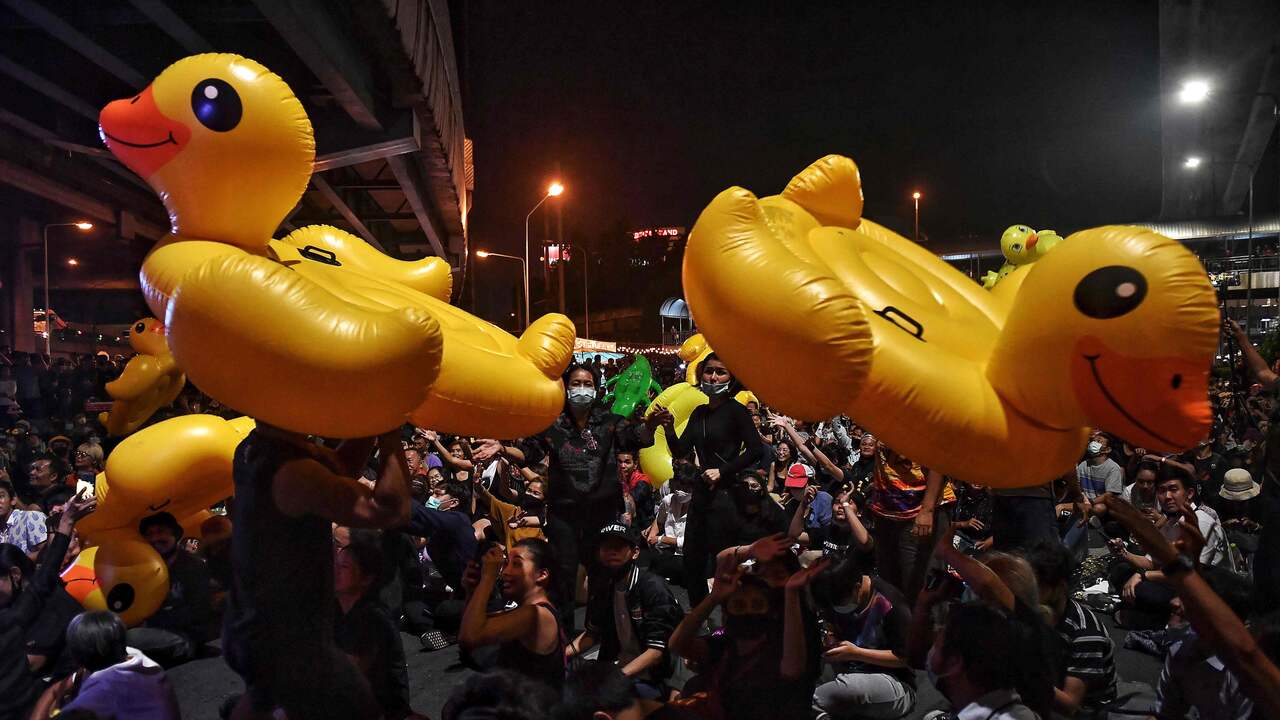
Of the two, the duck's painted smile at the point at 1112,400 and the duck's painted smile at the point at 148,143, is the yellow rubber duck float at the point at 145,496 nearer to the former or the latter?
the duck's painted smile at the point at 148,143

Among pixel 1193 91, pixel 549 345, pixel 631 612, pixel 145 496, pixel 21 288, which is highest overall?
pixel 1193 91

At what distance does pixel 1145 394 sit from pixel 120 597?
5.03 meters

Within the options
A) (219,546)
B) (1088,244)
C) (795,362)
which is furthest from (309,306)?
(219,546)

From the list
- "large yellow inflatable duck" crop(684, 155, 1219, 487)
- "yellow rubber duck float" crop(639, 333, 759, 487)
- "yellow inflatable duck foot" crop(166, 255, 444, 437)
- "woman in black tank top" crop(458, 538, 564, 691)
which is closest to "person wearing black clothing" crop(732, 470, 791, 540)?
"woman in black tank top" crop(458, 538, 564, 691)

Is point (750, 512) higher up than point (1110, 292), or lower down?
lower down

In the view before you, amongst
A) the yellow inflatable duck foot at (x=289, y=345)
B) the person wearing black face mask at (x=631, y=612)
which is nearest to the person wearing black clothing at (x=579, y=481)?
the person wearing black face mask at (x=631, y=612)

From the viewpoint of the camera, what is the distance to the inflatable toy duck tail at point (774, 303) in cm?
277

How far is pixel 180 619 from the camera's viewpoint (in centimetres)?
629

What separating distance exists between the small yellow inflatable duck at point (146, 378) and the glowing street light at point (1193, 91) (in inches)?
668

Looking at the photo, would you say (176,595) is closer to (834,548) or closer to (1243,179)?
(834,548)

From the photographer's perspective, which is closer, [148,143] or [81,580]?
[148,143]

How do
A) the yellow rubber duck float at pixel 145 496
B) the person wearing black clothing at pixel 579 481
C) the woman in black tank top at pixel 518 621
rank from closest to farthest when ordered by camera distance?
the woman in black tank top at pixel 518 621, the yellow rubber duck float at pixel 145 496, the person wearing black clothing at pixel 579 481

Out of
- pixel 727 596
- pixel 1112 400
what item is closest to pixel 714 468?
pixel 727 596

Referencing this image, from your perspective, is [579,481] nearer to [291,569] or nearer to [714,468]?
[714,468]
